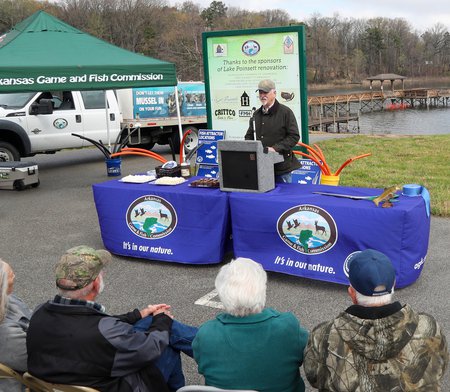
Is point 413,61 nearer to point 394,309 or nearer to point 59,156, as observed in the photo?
point 59,156

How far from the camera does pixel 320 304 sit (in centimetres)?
477

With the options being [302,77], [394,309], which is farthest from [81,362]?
[302,77]

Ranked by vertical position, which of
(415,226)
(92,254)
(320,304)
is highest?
(92,254)

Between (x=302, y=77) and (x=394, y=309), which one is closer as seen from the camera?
(x=394, y=309)

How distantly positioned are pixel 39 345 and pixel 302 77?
6.00 m

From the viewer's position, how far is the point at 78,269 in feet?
8.38

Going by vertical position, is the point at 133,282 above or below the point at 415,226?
below

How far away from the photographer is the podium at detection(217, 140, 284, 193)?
208 inches

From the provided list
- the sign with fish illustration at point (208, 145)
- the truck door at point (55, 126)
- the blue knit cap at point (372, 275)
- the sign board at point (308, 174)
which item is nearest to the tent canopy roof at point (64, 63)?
the sign with fish illustration at point (208, 145)

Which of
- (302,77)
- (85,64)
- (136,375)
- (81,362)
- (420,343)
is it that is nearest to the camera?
(420,343)

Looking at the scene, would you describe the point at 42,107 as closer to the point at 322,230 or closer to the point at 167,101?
the point at 167,101

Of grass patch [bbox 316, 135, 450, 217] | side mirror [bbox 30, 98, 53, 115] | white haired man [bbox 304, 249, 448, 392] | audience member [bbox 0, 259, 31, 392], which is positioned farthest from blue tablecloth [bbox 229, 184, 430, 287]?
side mirror [bbox 30, 98, 53, 115]

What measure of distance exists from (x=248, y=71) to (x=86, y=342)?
632 cm

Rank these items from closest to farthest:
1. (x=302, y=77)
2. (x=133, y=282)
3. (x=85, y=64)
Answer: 1. (x=133, y=282)
2. (x=302, y=77)
3. (x=85, y=64)
